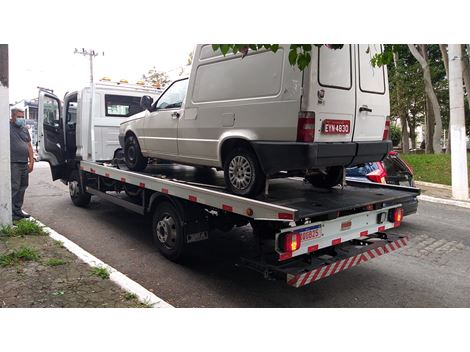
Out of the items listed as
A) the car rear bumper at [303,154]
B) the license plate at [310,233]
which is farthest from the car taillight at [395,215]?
the license plate at [310,233]

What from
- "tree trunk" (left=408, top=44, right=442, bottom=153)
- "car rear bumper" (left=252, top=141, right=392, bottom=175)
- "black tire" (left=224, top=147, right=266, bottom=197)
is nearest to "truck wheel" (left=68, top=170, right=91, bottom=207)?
"black tire" (left=224, top=147, right=266, bottom=197)

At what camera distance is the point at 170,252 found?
16.6 feet

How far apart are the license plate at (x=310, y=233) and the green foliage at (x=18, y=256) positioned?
322 cm

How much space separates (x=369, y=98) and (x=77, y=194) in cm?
611

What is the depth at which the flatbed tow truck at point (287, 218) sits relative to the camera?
12.2 ft

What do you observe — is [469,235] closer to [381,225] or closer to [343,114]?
[381,225]

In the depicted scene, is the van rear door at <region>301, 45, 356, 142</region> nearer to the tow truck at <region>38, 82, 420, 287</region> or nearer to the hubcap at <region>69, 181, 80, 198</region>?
the tow truck at <region>38, 82, 420, 287</region>

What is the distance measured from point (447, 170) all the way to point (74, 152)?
39.0 feet

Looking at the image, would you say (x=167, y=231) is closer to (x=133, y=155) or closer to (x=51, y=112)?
(x=133, y=155)

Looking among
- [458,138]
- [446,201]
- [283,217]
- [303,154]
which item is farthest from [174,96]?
[458,138]

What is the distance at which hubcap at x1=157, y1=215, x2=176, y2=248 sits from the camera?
5.01 metres

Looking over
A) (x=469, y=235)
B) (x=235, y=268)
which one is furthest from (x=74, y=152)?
(x=469, y=235)

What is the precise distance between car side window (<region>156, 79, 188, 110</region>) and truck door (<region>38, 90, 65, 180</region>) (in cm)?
338

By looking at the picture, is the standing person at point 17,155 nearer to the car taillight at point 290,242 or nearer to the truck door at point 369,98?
the car taillight at point 290,242
